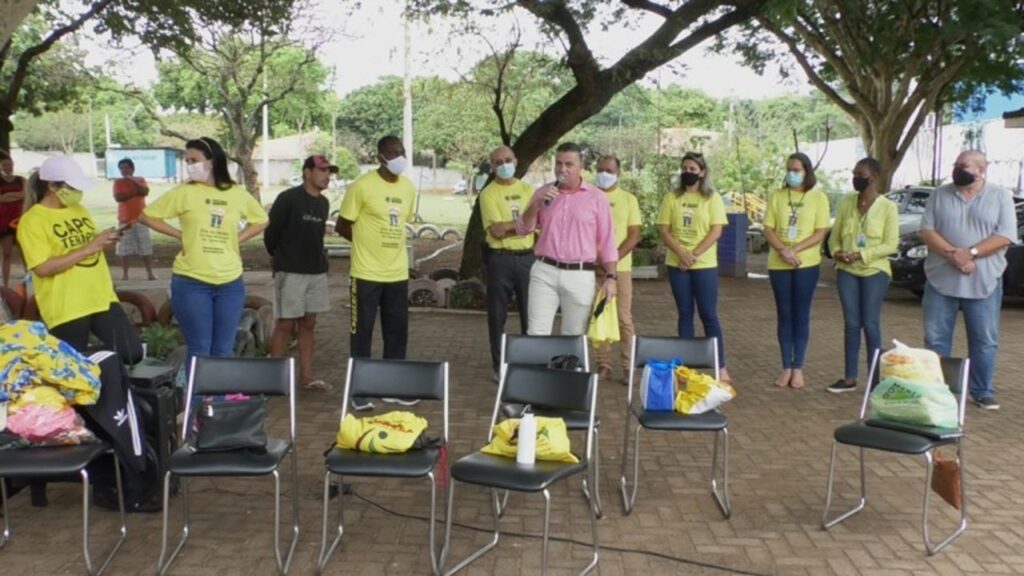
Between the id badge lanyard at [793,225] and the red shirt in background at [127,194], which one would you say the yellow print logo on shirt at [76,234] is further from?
the id badge lanyard at [793,225]

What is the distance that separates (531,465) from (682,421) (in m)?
1.03

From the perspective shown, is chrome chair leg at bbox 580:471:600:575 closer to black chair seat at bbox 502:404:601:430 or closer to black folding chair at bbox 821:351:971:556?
black chair seat at bbox 502:404:601:430

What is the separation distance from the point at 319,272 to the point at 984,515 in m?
4.59

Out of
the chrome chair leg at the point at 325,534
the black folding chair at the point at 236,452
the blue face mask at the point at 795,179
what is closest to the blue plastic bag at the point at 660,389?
the chrome chair leg at the point at 325,534

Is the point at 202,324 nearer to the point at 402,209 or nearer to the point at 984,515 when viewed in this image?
the point at 402,209

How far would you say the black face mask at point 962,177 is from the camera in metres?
6.38

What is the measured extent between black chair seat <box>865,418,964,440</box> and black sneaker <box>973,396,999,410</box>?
2843mm

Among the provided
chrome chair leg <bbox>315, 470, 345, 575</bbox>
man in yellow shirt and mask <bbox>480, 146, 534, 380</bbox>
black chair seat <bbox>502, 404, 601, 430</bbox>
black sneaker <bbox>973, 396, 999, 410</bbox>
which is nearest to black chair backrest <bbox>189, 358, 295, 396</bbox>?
chrome chair leg <bbox>315, 470, 345, 575</bbox>

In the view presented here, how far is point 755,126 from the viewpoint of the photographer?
43.2 meters

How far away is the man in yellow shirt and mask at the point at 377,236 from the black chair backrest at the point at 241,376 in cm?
169

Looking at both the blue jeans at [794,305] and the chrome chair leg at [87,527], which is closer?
the chrome chair leg at [87,527]

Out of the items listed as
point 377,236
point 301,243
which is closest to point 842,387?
point 377,236

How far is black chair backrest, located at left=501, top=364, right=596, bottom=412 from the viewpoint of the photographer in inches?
176

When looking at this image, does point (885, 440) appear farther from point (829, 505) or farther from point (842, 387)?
point (842, 387)
